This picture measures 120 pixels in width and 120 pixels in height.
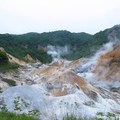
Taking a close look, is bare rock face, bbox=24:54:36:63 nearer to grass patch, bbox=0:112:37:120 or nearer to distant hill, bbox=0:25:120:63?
distant hill, bbox=0:25:120:63

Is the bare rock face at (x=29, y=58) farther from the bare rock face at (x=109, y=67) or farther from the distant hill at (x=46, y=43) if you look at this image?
the bare rock face at (x=109, y=67)

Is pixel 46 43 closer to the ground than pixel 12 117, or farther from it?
farther from it

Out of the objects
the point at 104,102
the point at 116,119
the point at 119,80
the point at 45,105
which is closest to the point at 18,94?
the point at 45,105

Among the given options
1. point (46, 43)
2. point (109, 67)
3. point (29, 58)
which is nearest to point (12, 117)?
point (109, 67)

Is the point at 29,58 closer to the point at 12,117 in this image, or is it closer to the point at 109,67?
the point at 109,67

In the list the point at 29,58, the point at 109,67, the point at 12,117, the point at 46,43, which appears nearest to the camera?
the point at 12,117

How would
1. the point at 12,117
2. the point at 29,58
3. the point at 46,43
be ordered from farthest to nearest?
the point at 46,43, the point at 29,58, the point at 12,117

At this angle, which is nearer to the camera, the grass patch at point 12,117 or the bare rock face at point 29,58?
the grass patch at point 12,117

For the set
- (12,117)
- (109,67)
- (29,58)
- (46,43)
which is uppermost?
(46,43)

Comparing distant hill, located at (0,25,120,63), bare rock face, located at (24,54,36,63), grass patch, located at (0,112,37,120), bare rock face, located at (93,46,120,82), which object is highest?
distant hill, located at (0,25,120,63)

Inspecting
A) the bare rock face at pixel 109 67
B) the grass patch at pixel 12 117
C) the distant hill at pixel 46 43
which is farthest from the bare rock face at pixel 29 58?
the grass patch at pixel 12 117

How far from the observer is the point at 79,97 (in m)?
14.0

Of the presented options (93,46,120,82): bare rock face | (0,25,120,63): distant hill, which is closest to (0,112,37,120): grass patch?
(93,46,120,82): bare rock face

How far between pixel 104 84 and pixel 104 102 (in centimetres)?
1154
